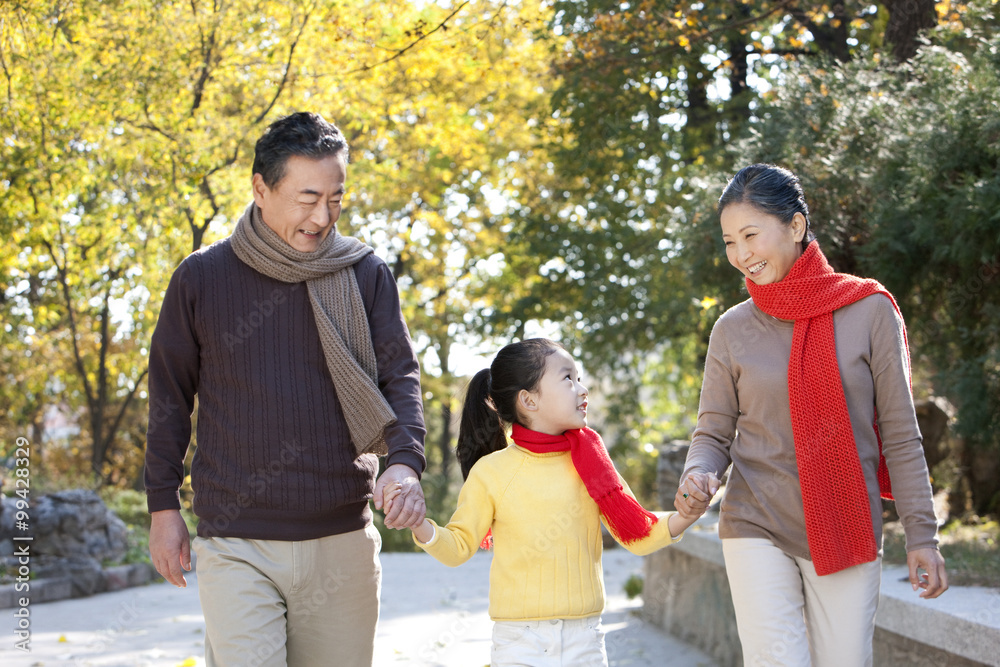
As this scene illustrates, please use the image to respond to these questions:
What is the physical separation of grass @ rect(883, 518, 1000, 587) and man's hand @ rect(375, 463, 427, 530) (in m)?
3.06

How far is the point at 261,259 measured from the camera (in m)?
2.93

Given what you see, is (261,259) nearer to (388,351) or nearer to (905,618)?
(388,351)

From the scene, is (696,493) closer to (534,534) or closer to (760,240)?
(534,534)

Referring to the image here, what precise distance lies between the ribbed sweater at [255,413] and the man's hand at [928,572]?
1377 mm

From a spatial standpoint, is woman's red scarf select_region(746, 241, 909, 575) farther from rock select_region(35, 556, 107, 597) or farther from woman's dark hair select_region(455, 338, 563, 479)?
rock select_region(35, 556, 107, 597)

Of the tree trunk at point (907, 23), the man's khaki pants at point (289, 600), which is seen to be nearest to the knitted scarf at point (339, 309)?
the man's khaki pants at point (289, 600)

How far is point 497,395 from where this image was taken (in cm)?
323

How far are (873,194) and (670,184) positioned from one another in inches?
218

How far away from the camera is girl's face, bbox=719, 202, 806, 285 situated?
2.96 metres

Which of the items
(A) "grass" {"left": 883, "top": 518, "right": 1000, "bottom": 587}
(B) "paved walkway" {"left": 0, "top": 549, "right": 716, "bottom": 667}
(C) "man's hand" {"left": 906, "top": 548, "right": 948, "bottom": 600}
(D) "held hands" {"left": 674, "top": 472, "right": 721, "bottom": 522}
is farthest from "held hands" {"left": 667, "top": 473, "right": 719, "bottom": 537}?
(B) "paved walkway" {"left": 0, "top": 549, "right": 716, "bottom": 667}

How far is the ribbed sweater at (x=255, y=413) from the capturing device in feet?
9.26

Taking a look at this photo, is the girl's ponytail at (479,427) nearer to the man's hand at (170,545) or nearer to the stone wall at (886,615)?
the man's hand at (170,545)

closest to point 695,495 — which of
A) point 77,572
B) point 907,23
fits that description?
point 907,23

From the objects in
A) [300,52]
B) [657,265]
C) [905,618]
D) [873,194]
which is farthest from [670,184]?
[905,618]
